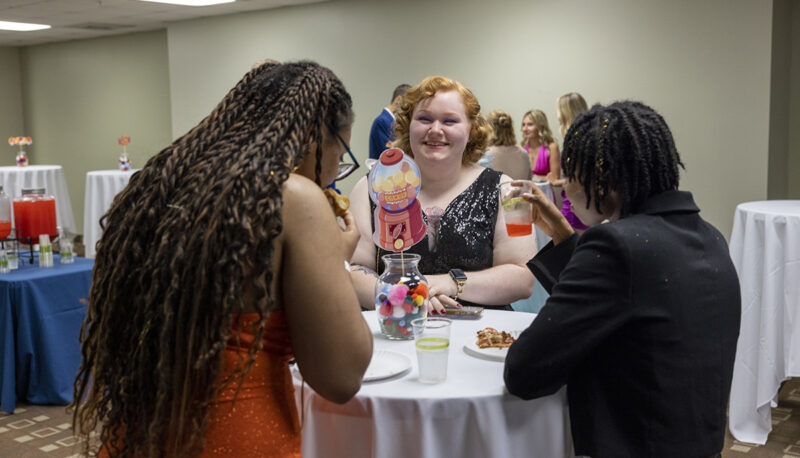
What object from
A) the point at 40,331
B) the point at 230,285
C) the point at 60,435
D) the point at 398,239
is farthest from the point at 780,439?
the point at 40,331

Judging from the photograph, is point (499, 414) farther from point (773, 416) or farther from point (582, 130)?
point (773, 416)

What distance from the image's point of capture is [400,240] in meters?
1.86

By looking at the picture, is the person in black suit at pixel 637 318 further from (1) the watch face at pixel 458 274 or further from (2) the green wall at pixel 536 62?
(2) the green wall at pixel 536 62

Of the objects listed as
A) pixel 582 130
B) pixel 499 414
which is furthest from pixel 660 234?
pixel 499 414

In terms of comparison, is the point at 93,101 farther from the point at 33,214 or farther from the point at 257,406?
the point at 257,406

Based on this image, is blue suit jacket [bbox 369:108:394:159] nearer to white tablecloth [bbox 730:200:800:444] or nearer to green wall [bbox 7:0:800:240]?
green wall [bbox 7:0:800:240]

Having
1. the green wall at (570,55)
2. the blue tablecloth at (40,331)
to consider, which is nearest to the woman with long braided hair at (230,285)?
the blue tablecloth at (40,331)

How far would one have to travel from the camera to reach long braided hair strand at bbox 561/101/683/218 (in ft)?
4.69

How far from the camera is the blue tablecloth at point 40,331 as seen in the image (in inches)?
140

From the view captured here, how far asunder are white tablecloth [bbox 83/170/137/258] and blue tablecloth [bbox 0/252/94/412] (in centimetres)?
375

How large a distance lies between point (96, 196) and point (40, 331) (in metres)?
4.22

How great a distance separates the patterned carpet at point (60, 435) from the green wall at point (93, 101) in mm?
7449

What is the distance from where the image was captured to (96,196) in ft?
24.7

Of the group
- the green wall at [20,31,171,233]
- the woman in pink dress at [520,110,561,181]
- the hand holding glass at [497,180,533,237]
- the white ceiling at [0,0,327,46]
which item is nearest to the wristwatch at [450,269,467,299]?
the hand holding glass at [497,180,533,237]
